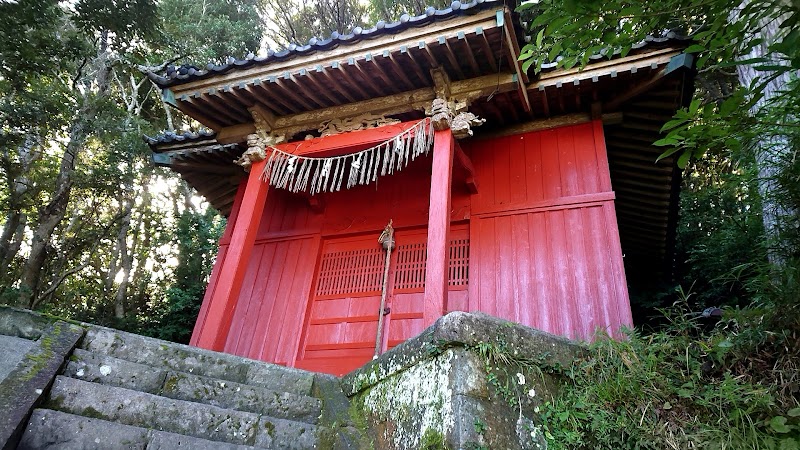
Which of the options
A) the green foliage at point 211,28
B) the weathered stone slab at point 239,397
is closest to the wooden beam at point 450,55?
the weathered stone slab at point 239,397

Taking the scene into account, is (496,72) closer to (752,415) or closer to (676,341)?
(676,341)

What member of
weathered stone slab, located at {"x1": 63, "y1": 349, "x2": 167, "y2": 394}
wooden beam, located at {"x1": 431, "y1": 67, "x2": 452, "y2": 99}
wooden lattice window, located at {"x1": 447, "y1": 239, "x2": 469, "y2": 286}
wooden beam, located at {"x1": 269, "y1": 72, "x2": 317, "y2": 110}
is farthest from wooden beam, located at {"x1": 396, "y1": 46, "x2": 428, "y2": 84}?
weathered stone slab, located at {"x1": 63, "y1": 349, "x2": 167, "y2": 394}

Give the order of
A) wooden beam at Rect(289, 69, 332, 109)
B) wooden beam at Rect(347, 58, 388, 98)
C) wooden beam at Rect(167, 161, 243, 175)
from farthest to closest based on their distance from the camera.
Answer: wooden beam at Rect(167, 161, 243, 175) → wooden beam at Rect(289, 69, 332, 109) → wooden beam at Rect(347, 58, 388, 98)

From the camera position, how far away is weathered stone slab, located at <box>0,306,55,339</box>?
10.1ft

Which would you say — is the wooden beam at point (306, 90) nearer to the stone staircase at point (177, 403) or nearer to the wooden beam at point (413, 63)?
the wooden beam at point (413, 63)

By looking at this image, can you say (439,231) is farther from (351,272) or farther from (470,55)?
(351,272)

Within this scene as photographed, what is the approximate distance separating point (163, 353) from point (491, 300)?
340cm

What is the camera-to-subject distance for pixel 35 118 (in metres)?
9.73

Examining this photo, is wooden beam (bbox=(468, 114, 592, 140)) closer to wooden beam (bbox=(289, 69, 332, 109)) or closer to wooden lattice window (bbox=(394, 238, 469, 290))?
wooden lattice window (bbox=(394, 238, 469, 290))

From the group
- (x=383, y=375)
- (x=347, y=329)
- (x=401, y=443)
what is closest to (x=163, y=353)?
(x=383, y=375)

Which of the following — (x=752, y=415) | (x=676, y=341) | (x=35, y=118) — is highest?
(x=35, y=118)

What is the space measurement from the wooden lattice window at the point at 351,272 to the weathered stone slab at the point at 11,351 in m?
3.77

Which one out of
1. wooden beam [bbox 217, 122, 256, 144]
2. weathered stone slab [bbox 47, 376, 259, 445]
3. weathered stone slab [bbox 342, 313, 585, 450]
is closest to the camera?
weathered stone slab [bbox 342, 313, 585, 450]

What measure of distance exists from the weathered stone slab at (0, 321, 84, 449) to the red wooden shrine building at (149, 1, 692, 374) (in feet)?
6.35
